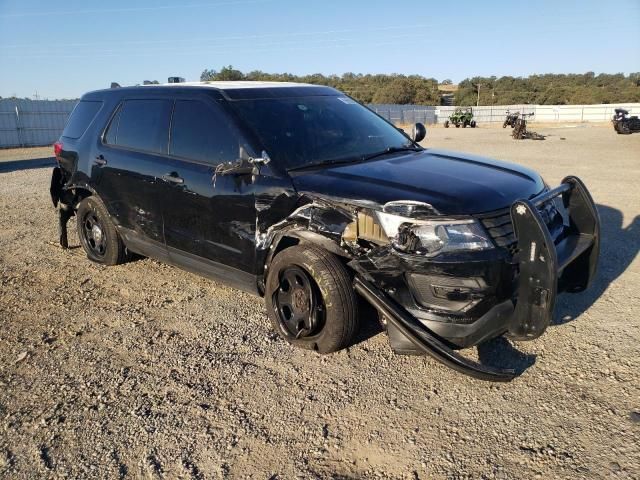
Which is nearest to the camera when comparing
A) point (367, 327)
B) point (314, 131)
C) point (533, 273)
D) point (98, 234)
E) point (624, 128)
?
point (533, 273)

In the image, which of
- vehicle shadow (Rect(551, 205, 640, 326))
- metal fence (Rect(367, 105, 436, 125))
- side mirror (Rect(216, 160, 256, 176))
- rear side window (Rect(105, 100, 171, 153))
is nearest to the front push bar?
vehicle shadow (Rect(551, 205, 640, 326))

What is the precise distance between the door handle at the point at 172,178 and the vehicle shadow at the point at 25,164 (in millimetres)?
13425

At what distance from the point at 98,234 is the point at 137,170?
130cm

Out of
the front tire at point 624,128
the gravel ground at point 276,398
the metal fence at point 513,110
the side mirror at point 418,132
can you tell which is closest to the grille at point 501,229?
the gravel ground at point 276,398

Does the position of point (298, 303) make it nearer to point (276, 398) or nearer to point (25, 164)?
point (276, 398)

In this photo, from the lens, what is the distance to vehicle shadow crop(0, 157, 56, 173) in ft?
52.3

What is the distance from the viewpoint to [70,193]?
593cm

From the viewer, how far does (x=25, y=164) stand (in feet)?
56.4

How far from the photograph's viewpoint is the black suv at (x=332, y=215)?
9.96ft

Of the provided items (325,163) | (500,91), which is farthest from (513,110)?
(325,163)

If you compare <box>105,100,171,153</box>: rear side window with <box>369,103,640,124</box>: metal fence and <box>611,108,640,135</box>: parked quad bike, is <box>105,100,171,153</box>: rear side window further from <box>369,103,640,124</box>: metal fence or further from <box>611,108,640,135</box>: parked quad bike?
<box>369,103,640,124</box>: metal fence

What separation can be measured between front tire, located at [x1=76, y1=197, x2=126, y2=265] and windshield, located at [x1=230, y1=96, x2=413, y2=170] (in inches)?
83.9

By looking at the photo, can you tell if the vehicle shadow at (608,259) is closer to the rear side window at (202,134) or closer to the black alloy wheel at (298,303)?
the black alloy wheel at (298,303)

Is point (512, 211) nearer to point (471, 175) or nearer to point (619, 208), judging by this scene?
point (471, 175)
